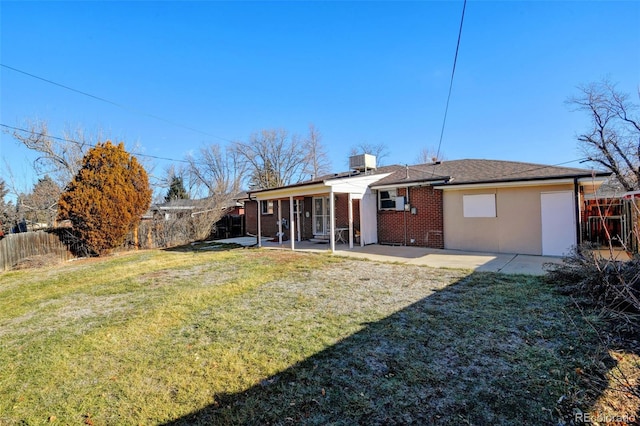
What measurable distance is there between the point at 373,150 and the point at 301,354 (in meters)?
35.5

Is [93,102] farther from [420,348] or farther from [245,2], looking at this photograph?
[420,348]

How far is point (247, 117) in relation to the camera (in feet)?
82.4

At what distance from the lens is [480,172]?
11.6m

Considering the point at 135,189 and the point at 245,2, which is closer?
the point at 245,2

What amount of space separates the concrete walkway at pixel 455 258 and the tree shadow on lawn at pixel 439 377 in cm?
336

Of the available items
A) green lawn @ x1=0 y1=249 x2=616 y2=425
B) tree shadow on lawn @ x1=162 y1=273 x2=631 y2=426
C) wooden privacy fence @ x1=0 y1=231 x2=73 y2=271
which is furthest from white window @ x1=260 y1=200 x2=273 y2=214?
tree shadow on lawn @ x1=162 y1=273 x2=631 y2=426

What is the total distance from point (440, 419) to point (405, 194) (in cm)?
1049

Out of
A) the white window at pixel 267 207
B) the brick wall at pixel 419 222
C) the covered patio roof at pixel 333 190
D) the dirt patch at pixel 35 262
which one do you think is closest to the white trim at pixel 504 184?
the brick wall at pixel 419 222

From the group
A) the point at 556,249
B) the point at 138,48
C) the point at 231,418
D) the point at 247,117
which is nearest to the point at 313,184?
the point at 556,249

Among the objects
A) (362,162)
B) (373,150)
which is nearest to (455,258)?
(362,162)

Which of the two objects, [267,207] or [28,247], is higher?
[267,207]

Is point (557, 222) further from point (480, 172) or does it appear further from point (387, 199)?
point (387, 199)

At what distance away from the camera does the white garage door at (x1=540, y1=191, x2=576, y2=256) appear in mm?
9062

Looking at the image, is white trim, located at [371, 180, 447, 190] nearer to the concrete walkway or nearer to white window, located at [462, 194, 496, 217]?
white window, located at [462, 194, 496, 217]
